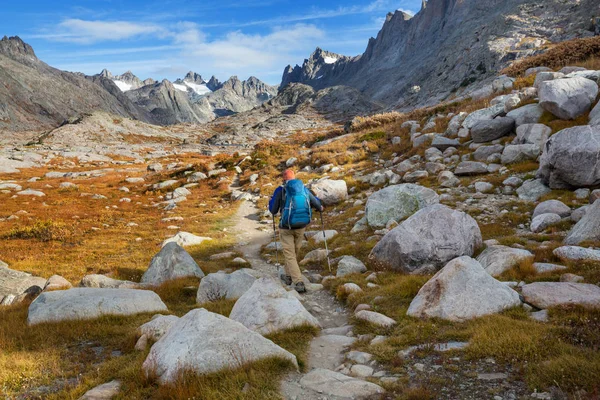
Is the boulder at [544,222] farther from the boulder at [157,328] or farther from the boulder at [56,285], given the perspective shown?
the boulder at [56,285]

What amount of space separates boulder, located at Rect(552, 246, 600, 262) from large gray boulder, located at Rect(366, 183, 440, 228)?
6.53 meters

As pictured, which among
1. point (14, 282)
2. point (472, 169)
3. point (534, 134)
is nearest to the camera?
point (14, 282)

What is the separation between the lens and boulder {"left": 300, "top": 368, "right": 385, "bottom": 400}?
14.2ft

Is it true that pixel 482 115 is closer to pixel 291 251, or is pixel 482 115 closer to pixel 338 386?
pixel 291 251

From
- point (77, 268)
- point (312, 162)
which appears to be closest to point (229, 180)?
point (312, 162)

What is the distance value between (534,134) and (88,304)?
20.0 m

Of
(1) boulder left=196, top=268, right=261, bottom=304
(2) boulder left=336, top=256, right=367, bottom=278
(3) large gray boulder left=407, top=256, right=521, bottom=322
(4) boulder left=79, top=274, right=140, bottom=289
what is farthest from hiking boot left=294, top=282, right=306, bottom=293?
(4) boulder left=79, top=274, right=140, bottom=289

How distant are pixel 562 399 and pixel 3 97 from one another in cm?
20864

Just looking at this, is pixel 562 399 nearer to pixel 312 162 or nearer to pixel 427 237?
pixel 427 237

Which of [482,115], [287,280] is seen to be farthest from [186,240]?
[482,115]

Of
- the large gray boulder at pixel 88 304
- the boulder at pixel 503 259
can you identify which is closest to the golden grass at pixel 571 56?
the boulder at pixel 503 259

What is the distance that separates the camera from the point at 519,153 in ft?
54.5

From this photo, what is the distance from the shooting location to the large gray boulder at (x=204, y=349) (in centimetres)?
467

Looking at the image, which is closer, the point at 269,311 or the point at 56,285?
the point at 269,311
